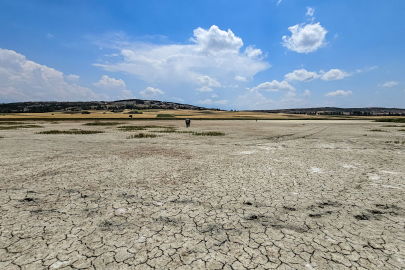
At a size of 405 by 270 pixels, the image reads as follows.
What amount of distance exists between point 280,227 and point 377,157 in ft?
36.4

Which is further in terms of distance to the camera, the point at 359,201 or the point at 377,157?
the point at 377,157

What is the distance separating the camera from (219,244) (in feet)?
12.8

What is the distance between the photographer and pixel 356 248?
12.5 ft

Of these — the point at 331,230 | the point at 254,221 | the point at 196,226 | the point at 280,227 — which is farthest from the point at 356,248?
the point at 196,226

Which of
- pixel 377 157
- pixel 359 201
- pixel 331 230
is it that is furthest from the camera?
pixel 377 157

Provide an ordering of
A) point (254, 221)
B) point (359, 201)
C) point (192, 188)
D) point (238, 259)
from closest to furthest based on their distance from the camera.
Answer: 1. point (238, 259)
2. point (254, 221)
3. point (359, 201)
4. point (192, 188)

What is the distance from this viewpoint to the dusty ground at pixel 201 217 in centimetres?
355

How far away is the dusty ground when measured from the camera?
3.55 metres

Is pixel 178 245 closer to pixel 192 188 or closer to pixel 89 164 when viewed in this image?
pixel 192 188

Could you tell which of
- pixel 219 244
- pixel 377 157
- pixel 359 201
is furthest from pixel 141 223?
pixel 377 157

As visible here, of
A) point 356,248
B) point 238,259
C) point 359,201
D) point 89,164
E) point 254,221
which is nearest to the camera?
point 238,259

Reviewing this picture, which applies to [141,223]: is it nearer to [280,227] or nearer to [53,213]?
[53,213]

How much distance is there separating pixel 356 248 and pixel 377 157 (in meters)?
10.7

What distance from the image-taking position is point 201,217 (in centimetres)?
491
